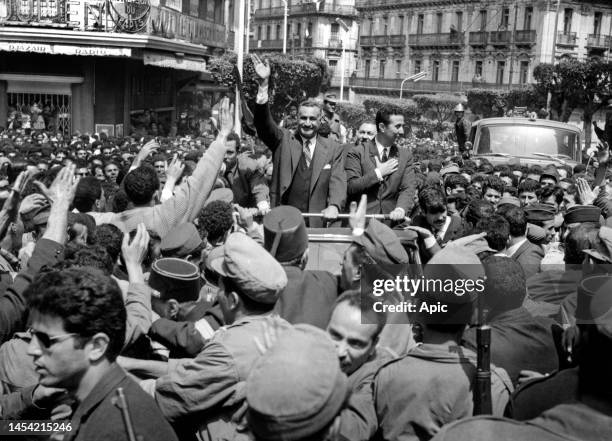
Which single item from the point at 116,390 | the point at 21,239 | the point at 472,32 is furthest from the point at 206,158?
the point at 472,32

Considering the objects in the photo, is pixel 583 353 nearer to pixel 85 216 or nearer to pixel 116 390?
pixel 116 390

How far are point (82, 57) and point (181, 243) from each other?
2277 cm

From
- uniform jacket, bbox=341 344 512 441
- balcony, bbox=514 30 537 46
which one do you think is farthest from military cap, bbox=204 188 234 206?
balcony, bbox=514 30 537 46

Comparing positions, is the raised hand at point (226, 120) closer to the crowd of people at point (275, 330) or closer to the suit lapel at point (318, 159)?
the crowd of people at point (275, 330)

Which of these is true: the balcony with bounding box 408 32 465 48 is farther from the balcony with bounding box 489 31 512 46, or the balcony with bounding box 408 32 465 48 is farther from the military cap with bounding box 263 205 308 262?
the military cap with bounding box 263 205 308 262

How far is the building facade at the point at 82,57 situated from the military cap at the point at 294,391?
850 inches

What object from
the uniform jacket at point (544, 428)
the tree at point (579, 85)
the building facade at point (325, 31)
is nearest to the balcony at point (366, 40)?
the building facade at point (325, 31)

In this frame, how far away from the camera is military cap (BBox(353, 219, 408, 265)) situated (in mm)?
4125

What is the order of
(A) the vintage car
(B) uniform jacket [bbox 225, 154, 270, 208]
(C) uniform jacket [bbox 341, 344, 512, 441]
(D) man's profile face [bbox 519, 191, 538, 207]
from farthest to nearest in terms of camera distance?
(A) the vintage car, (D) man's profile face [bbox 519, 191, 538, 207], (B) uniform jacket [bbox 225, 154, 270, 208], (C) uniform jacket [bbox 341, 344, 512, 441]

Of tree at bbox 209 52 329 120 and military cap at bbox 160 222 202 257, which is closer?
military cap at bbox 160 222 202 257

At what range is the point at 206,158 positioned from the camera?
566cm

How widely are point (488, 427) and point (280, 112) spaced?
38412mm

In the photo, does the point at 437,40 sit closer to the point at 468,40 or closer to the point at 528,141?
the point at 468,40

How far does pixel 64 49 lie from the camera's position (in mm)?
24141
